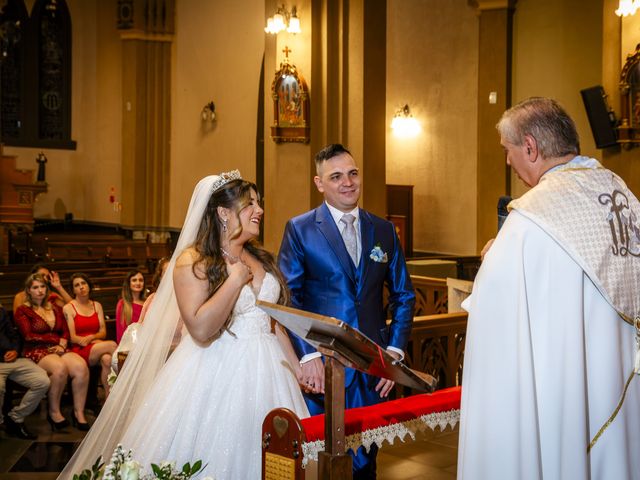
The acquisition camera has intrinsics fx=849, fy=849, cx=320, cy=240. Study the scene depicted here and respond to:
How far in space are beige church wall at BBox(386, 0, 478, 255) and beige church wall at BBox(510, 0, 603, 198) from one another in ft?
3.42

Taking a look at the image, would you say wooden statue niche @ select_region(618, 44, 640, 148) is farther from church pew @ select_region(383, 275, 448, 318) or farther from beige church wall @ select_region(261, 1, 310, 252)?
beige church wall @ select_region(261, 1, 310, 252)

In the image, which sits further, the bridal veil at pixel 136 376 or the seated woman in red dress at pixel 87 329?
the seated woman in red dress at pixel 87 329

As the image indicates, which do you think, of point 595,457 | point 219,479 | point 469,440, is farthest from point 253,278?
point 595,457

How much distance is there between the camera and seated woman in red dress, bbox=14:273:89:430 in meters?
7.00

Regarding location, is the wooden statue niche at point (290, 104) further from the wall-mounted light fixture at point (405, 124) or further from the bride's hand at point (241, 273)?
the bride's hand at point (241, 273)

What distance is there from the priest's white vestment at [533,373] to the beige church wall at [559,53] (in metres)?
10.3

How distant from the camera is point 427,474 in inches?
206

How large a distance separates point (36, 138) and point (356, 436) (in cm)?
1994

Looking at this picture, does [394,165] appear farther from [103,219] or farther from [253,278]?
[253,278]

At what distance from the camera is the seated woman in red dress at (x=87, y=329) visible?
7.37m

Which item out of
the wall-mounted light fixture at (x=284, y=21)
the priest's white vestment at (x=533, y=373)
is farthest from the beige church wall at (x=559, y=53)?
the priest's white vestment at (x=533, y=373)

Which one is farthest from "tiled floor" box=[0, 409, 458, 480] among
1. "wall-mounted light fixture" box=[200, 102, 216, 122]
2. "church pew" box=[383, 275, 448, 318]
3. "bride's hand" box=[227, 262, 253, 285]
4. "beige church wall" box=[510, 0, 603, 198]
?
"wall-mounted light fixture" box=[200, 102, 216, 122]

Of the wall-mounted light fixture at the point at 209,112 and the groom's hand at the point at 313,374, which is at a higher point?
the wall-mounted light fixture at the point at 209,112

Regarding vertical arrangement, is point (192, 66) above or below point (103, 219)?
above
